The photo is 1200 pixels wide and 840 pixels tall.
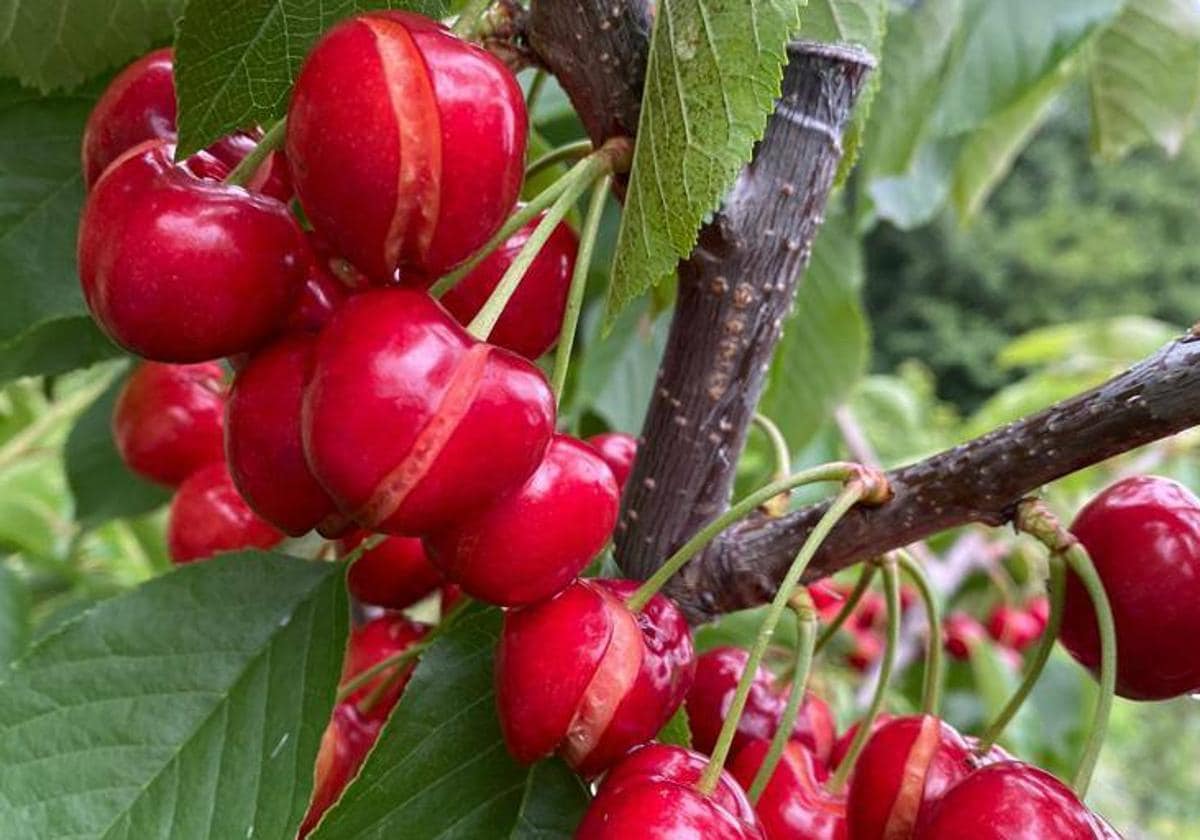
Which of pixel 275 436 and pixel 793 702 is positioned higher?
pixel 275 436

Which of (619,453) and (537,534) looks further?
(619,453)

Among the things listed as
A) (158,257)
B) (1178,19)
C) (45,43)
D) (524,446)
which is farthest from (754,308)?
(1178,19)

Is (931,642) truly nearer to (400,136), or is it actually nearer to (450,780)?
(450,780)

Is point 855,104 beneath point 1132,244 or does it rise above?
above

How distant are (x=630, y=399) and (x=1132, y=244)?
68.4 ft

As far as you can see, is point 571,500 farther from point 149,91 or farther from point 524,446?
point 149,91

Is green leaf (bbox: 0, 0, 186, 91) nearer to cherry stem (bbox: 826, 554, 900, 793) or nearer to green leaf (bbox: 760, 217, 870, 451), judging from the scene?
cherry stem (bbox: 826, 554, 900, 793)

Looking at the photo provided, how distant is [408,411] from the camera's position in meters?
0.61

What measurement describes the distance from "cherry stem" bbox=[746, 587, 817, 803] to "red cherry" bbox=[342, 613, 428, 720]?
0.30 m


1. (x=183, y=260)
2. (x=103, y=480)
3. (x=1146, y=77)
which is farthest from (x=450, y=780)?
(x=1146, y=77)

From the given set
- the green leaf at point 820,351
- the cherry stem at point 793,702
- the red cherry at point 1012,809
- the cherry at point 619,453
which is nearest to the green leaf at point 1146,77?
the green leaf at point 820,351

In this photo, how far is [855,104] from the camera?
0.87 metres

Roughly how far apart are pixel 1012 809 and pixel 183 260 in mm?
491

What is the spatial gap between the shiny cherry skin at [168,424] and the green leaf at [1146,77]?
4.35ft
